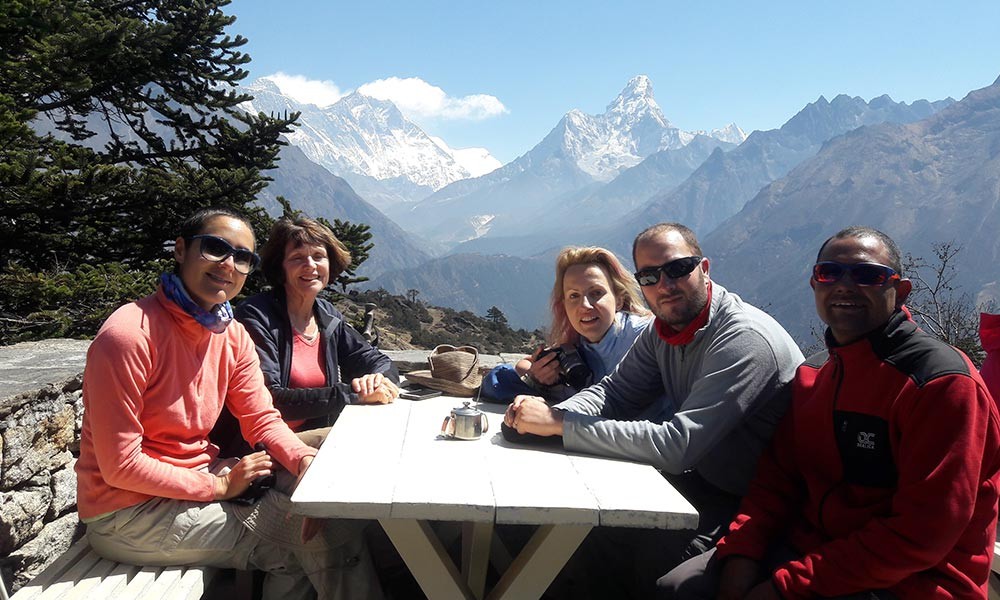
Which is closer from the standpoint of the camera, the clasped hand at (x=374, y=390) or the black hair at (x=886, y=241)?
the black hair at (x=886, y=241)

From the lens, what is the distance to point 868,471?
1792 millimetres

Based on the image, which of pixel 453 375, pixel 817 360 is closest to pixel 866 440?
pixel 817 360

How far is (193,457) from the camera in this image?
2.20 m

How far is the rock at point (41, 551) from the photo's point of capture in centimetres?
236

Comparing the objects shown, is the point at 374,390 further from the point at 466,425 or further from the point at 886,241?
the point at 886,241

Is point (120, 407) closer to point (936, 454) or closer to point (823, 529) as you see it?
point (823, 529)

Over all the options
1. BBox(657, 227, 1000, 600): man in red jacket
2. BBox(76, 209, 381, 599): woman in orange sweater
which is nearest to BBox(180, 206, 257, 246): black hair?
BBox(76, 209, 381, 599): woman in orange sweater

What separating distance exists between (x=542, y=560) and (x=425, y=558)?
0.32 m

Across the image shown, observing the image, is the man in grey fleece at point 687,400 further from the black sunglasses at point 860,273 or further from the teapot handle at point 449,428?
the black sunglasses at point 860,273

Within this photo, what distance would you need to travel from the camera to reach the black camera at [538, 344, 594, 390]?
2.89 meters

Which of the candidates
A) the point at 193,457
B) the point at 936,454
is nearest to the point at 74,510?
the point at 193,457

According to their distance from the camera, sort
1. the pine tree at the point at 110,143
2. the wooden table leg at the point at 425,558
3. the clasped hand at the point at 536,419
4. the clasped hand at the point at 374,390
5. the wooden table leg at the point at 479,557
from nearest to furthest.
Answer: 1. the wooden table leg at the point at 425,558
2. the clasped hand at the point at 536,419
3. the wooden table leg at the point at 479,557
4. the clasped hand at the point at 374,390
5. the pine tree at the point at 110,143

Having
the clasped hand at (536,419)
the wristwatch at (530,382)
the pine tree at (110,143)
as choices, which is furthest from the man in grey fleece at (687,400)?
the pine tree at (110,143)

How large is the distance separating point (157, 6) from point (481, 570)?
10.4m
